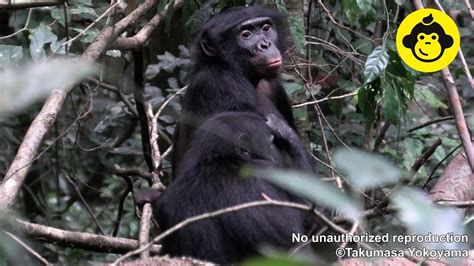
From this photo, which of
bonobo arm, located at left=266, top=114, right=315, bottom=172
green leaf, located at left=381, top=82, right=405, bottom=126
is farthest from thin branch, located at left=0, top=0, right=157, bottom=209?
green leaf, located at left=381, top=82, right=405, bottom=126

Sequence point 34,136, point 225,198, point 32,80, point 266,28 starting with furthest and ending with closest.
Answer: point 266,28
point 225,198
point 34,136
point 32,80

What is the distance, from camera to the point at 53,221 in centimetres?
533

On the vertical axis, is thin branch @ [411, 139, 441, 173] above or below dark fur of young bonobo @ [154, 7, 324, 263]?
above

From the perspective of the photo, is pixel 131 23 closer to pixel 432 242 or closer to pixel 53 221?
pixel 53 221

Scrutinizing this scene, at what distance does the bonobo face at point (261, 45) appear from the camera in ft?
12.8

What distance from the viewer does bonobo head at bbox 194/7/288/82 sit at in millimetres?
3936

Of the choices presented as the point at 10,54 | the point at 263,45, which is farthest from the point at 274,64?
the point at 10,54

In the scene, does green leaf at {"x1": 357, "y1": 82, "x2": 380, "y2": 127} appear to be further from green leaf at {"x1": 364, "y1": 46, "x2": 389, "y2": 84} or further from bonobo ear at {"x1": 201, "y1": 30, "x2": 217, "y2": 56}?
bonobo ear at {"x1": 201, "y1": 30, "x2": 217, "y2": 56}

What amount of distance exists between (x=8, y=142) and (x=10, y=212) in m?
2.92

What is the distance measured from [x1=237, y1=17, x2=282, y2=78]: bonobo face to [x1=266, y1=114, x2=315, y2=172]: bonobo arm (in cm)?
26

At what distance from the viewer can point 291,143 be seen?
3.76 m

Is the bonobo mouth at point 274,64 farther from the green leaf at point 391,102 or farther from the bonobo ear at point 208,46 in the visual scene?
the green leaf at point 391,102

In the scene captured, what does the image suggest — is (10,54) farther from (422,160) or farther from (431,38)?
(422,160)

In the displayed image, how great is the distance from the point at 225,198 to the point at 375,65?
0.90m
